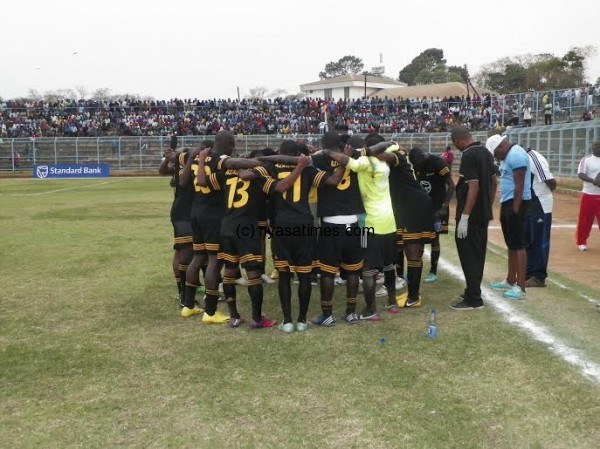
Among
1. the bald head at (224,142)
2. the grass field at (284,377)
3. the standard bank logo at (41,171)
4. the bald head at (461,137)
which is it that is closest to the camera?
the grass field at (284,377)

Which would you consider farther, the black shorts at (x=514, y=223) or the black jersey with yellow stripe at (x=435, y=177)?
the black jersey with yellow stripe at (x=435, y=177)

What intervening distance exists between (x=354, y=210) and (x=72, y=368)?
3033 mm

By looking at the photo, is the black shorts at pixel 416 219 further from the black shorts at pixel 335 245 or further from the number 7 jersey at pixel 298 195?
the number 7 jersey at pixel 298 195

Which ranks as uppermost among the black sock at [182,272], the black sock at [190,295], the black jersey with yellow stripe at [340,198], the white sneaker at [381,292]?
the black jersey with yellow stripe at [340,198]

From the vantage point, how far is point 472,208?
20.9ft

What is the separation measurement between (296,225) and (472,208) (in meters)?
2.08

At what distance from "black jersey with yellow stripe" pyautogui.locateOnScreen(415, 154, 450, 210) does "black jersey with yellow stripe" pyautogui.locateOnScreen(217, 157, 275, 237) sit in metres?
2.58

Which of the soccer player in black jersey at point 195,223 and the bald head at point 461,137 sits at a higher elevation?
the bald head at point 461,137

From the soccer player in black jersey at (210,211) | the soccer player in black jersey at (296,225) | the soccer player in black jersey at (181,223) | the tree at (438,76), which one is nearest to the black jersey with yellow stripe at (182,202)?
the soccer player in black jersey at (181,223)

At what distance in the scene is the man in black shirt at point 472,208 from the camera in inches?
251

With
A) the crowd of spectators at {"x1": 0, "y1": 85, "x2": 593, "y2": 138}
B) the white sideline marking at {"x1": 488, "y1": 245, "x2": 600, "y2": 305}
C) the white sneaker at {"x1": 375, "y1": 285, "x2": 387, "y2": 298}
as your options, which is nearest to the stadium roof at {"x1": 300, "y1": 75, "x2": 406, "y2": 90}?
the crowd of spectators at {"x1": 0, "y1": 85, "x2": 593, "y2": 138}

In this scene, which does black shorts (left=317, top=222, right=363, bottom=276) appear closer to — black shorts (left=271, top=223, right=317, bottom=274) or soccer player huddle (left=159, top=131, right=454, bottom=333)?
soccer player huddle (left=159, top=131, right=454, bottom=333)

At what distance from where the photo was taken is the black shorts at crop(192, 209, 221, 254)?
20.0 ft

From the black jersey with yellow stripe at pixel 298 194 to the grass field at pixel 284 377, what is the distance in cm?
116
